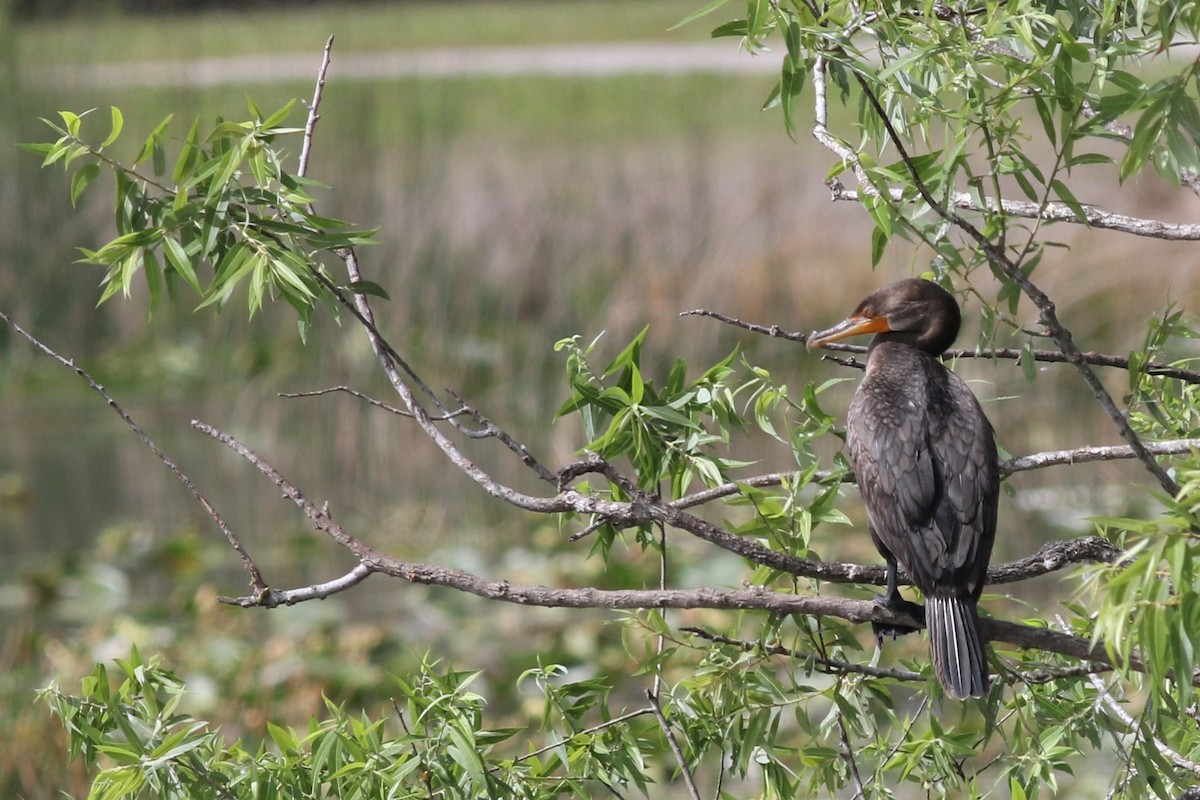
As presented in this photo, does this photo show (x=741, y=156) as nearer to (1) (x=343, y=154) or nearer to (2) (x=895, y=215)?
(1) (x=343, y=154)

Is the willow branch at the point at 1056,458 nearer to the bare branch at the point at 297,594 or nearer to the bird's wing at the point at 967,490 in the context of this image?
the bird's wing at the point at 967,490

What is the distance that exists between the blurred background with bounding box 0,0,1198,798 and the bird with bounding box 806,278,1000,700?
9.45 ft

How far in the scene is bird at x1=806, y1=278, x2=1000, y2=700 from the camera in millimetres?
2102

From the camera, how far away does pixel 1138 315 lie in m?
7.29

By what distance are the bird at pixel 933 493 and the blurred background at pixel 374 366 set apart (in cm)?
288

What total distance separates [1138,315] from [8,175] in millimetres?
7147

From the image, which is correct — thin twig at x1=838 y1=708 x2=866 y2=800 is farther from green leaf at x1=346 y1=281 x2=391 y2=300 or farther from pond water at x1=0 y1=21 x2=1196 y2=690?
pond water at x1=0 y1=21 x2=1196 y2=690

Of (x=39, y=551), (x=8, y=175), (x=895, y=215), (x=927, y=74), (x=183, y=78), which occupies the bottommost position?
(x=39, y=551)

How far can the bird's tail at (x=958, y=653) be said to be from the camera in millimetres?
2055

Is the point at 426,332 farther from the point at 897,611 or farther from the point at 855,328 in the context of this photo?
the point at 897,611

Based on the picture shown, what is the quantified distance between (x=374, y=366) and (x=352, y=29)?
295 cm

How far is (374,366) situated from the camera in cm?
775

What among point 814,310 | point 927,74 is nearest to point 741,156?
point 814,310

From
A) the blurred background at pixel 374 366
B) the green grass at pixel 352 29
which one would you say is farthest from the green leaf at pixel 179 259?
the green grass at pixel 352 29
